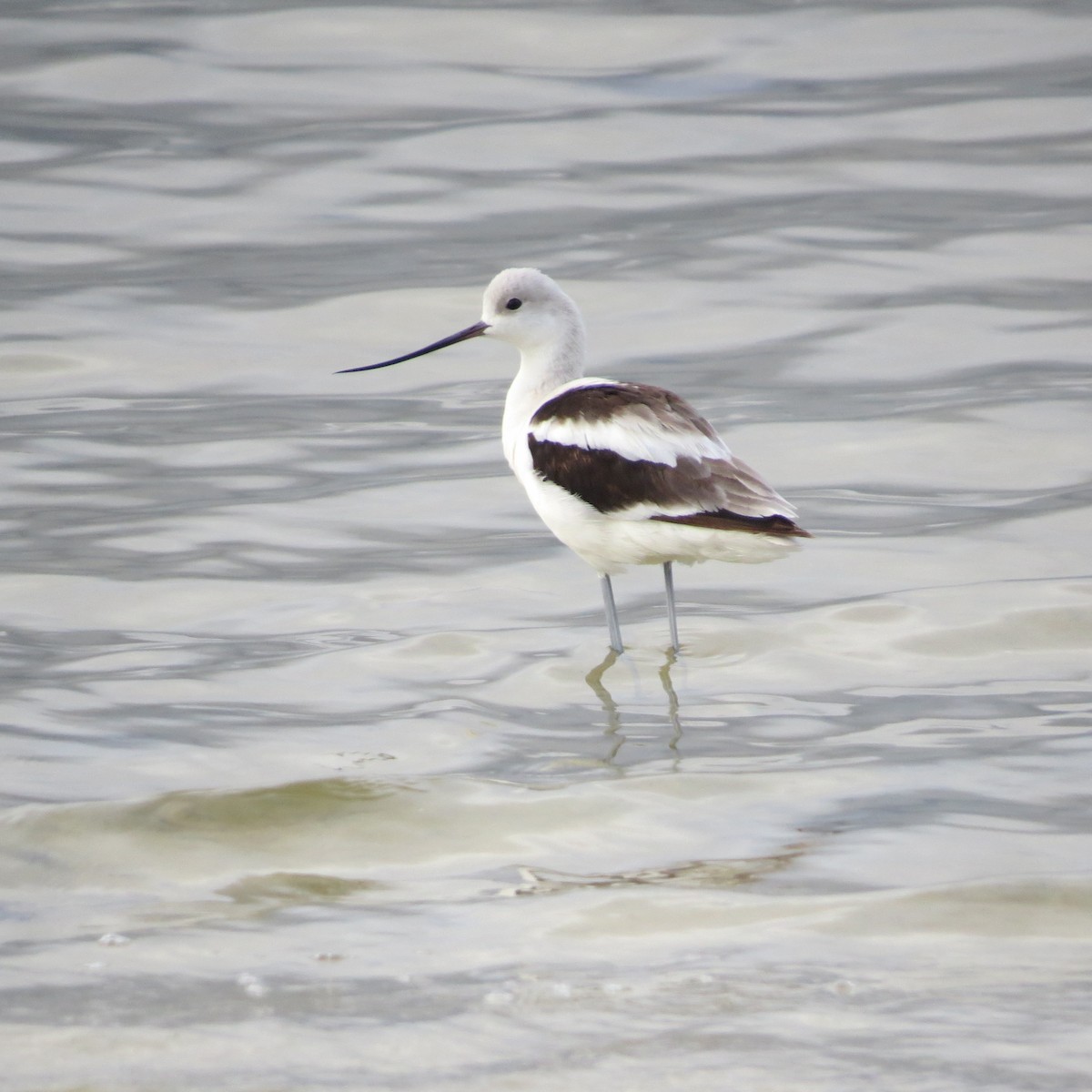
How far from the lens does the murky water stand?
14.1ft

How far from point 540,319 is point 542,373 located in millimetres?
229

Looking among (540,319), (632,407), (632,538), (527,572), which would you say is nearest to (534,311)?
(540,319)

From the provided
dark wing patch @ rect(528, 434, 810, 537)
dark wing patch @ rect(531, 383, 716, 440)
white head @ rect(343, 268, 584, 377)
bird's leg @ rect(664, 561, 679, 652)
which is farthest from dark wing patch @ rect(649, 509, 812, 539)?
white head @ rect(343, 268, 584, 377)

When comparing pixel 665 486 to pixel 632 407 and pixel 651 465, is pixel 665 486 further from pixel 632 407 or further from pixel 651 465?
pixel 632 407

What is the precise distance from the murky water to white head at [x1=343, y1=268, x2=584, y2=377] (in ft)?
3.50

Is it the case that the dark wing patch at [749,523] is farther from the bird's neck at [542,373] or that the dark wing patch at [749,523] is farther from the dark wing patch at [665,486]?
the bird's neck at [542,373]

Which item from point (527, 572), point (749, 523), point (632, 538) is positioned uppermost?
point (749, 523)

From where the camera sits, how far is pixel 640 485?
22.4 ft

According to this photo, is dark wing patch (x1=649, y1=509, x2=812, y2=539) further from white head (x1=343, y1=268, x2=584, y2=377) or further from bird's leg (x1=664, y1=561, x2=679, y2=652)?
white head (x1=343, y1=268, x2=584, y2=377)

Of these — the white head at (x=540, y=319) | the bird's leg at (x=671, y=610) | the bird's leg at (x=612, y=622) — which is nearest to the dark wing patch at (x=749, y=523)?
the bird's leg at (x=671, y=610)

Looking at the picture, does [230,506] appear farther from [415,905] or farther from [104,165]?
[104,165]

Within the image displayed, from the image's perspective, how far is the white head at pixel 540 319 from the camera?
7852 mm

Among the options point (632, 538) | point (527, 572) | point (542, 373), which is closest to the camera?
point (632, 538)

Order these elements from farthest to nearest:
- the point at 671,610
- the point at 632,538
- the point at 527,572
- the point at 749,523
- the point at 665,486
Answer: the point at 527,572 → the point at 671,610 → the point at 632,538 → the point at 665,486 → the point at 749,523
